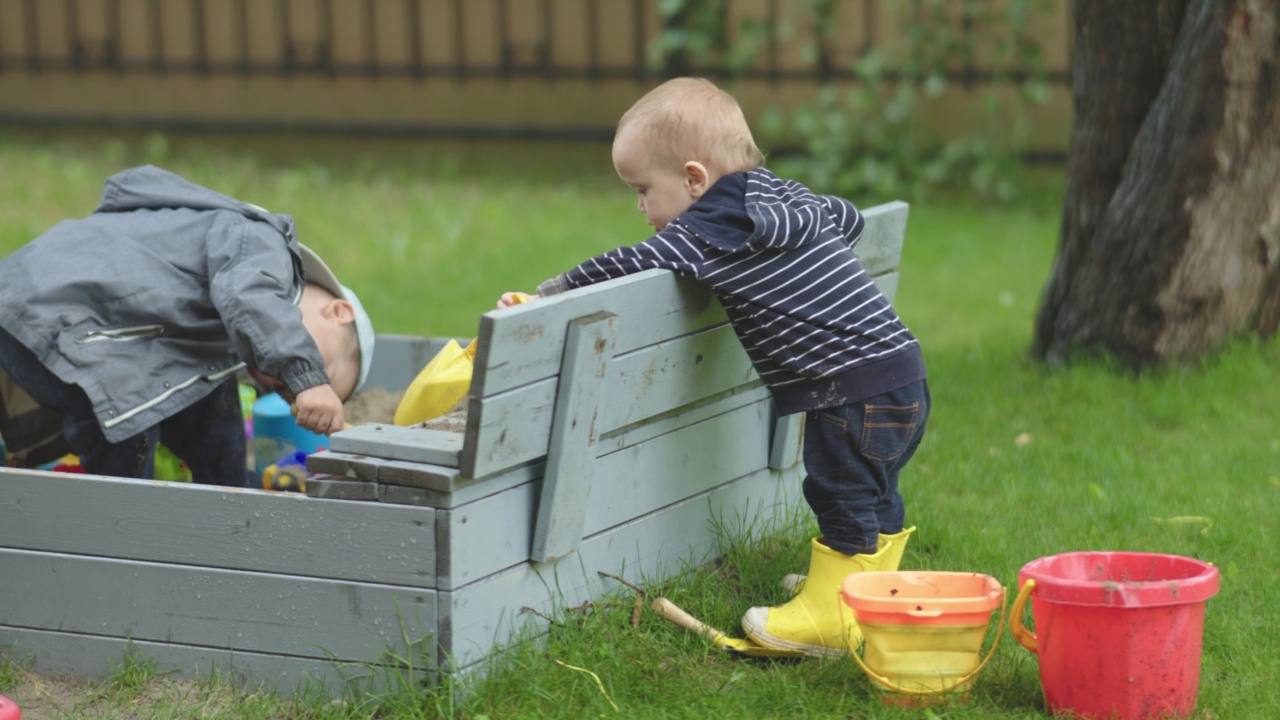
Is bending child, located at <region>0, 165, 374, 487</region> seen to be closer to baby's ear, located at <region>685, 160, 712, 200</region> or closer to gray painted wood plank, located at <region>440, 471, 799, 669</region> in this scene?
gray painted wood plank, located at <region>440, 471, 799, 669</region>

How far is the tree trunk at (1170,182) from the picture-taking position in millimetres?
4727

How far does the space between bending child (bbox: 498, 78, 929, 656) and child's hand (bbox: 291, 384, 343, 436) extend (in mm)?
432

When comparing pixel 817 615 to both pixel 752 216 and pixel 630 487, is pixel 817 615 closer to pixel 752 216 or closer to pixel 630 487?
pixel 630 487

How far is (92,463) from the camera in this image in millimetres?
3387

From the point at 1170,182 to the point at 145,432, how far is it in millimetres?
3317

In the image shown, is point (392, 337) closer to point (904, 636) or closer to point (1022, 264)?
point (904, 636)

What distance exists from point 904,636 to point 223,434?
1.84 m

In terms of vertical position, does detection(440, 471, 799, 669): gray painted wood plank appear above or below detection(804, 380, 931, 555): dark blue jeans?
below

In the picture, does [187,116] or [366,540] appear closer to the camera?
[366,540]

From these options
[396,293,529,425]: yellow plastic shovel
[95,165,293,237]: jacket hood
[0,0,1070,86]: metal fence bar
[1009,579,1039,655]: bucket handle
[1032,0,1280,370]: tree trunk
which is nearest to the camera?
[1009,579,1039,655]: bucket handle

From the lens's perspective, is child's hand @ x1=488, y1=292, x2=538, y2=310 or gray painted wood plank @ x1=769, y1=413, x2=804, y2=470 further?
gray painted wood plank @ x1=769, y1=413, x2=804, y2=470

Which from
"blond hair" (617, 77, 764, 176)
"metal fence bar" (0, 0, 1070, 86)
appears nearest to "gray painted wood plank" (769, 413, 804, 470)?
"blond hair" (617, 77, 764, 176)

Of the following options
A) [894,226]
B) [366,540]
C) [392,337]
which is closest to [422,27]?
[392,337]

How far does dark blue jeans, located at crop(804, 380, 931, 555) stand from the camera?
3.01 m
